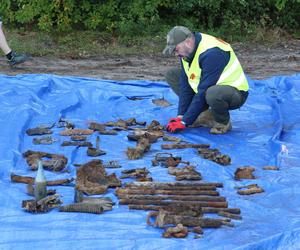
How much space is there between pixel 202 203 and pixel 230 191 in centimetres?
40

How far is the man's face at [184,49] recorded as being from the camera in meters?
5.55

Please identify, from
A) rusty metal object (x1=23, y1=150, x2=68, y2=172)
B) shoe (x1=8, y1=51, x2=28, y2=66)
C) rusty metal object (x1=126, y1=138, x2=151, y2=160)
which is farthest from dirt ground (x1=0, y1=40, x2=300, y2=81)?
rusty metal object (x1=23, y1=150, x2=68, y2=172)

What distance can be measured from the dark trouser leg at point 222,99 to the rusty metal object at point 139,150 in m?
0.77

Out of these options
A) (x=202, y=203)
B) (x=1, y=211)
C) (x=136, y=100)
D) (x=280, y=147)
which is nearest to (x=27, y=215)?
(x=1, y=211)

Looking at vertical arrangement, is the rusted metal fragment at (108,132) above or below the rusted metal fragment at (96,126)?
above

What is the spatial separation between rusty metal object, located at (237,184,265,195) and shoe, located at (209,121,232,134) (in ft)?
4.55

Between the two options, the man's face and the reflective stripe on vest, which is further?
the reflective stripe on vest

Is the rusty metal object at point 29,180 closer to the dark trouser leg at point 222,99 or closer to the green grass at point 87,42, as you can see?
the dark trouser leg at point 222,99

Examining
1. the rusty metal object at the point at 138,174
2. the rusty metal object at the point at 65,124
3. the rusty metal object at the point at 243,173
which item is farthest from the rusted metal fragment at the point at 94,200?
the rusty metal object at the point at 65,124

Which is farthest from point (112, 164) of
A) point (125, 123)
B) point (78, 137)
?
point (125, 123)

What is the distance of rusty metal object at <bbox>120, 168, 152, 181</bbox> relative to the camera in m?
4.66

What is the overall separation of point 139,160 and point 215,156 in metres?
0.64

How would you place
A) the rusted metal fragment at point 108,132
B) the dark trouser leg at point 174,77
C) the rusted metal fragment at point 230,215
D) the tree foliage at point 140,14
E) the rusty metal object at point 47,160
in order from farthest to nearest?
1. the tree foliage at point 140,14
2. the dark trouser leg at point 174,77
3. the rusted metal fragment at point 108,132
4. the rusty metal object at point 47,160
5. the rusted metal fragment at point 230,215

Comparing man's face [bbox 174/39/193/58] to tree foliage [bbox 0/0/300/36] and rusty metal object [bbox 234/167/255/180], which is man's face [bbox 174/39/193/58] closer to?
rusty metal object [bbox 234/167/255/180]
